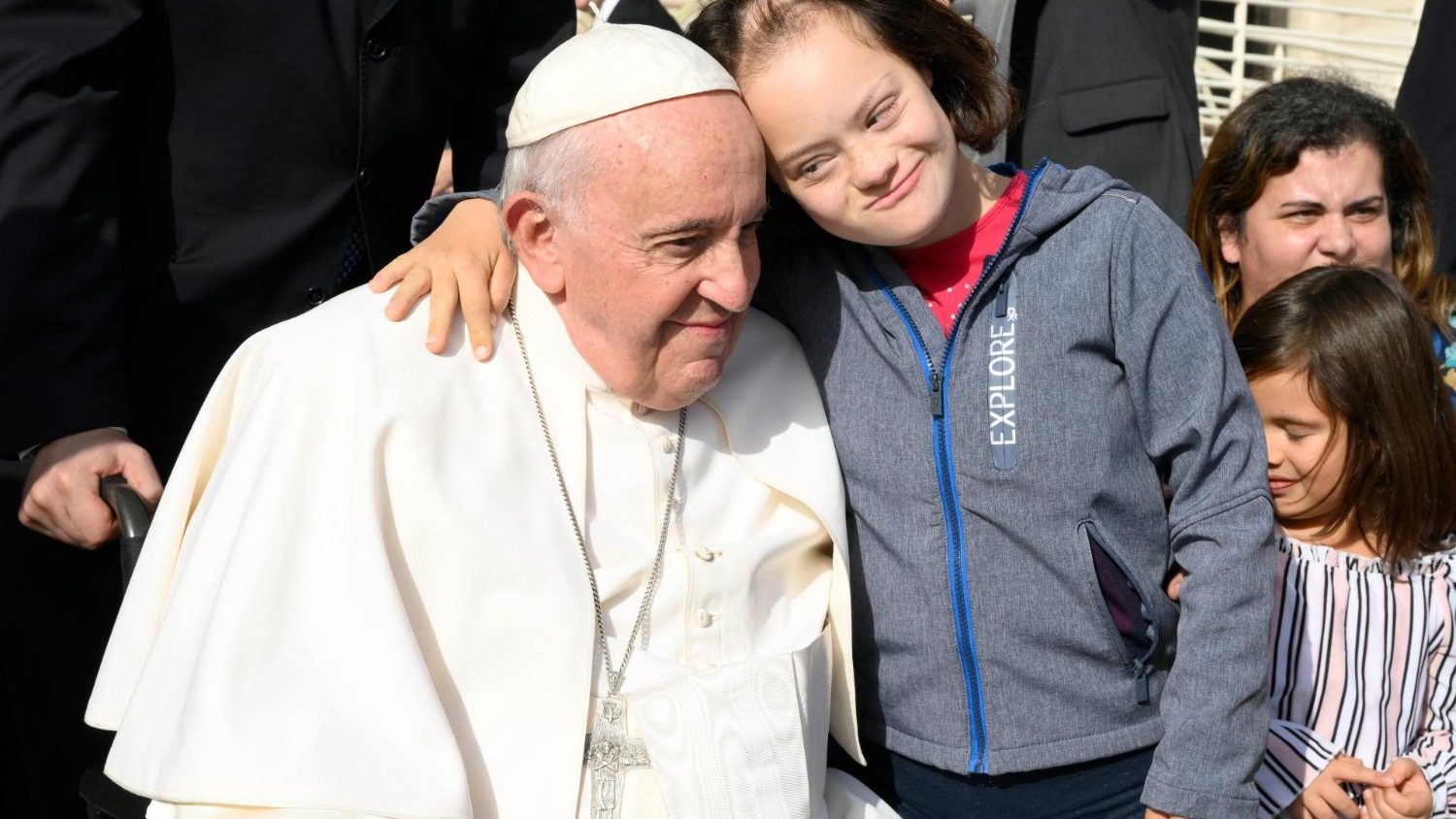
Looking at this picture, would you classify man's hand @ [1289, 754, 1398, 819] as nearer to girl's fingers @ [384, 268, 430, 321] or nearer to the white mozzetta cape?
the white mozzetta cape

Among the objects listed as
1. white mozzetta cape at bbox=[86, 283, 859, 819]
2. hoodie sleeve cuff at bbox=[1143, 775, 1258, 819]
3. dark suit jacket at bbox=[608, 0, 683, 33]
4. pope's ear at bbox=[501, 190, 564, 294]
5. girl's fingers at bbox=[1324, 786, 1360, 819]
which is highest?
pope's ear at bbox=[501, 190, 564, 294]

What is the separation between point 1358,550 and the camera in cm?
304

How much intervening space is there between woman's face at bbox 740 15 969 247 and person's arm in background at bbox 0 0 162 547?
3.95 ft

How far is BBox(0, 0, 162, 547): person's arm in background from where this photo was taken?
2.68 meters

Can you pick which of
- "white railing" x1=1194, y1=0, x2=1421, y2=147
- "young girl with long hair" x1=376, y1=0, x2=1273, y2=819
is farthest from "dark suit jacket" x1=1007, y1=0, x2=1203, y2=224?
"white railing" x1=1194, y1=0, x2=1421, y2=147

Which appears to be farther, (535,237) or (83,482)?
(83,482)

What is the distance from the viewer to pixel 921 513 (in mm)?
2582

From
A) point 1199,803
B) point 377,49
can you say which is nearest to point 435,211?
point 377,49

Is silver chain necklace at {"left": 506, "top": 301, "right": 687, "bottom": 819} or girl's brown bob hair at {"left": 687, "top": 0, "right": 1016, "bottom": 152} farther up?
girl's brown bob hair at {"left": 687, "top": 0, "right": 1016, "bottom": 152}

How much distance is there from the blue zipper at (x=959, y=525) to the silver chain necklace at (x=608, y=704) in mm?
459

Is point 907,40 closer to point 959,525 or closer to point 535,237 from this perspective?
point 535,237

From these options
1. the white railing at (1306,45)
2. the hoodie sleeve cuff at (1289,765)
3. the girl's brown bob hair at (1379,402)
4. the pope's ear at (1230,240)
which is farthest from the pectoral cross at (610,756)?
the white railing at (1306,45)

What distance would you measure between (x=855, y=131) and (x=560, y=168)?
475mm

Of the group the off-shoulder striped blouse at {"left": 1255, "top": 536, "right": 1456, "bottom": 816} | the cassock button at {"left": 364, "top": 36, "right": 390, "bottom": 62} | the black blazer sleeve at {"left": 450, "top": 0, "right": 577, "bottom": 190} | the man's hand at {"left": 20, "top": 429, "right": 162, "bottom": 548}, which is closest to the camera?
the man's hand at {"left": 20, "top": 429, "right": 162, "bottom": 548}
